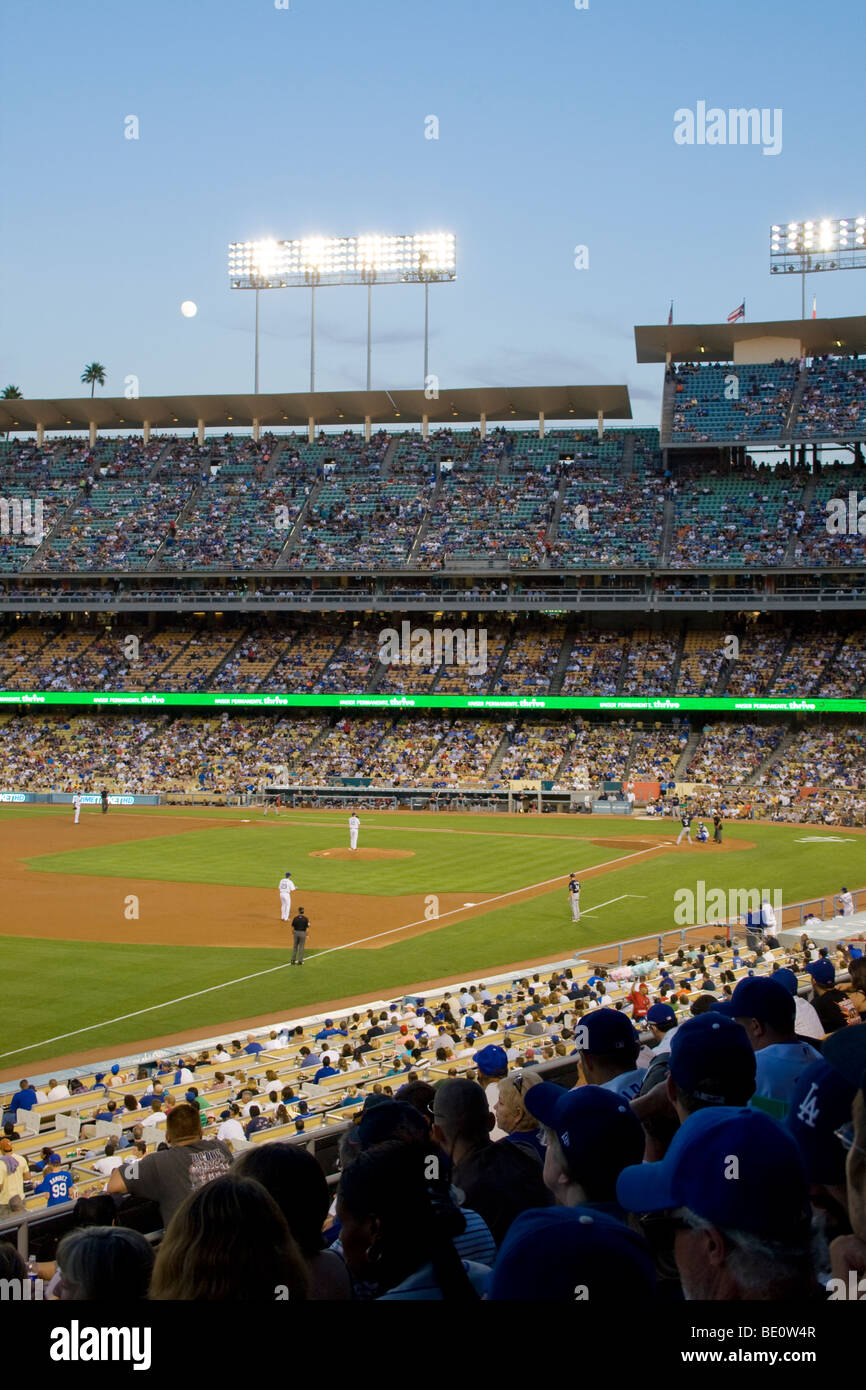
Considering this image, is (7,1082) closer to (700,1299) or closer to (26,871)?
(700,1299)

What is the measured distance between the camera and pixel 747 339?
71625 mm

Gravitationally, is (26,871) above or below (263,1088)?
below

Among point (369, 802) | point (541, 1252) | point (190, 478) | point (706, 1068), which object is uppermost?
point (190, 478)

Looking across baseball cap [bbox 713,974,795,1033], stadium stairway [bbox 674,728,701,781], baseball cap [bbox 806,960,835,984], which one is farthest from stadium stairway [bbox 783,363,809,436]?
baseball cap [bbox 713,974,795,1033]

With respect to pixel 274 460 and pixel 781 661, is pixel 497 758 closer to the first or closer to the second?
pixel 781 661

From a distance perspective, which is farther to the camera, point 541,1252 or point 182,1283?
point 182,1283

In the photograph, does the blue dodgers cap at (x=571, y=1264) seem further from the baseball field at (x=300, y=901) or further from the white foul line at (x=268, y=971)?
the white foul line at (x=268, y=971)

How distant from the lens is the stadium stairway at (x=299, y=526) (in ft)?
234

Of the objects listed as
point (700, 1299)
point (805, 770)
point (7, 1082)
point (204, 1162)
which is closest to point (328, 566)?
point (805, 770)

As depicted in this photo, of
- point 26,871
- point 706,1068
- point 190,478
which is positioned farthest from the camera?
point 190,478

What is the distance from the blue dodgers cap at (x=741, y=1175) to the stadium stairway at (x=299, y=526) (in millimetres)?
68446

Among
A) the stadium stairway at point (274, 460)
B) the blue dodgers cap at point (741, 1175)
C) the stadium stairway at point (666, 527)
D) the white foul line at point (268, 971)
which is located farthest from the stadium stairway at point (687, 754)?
the blue dodgers cap at point (741, 1175)

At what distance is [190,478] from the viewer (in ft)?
259
